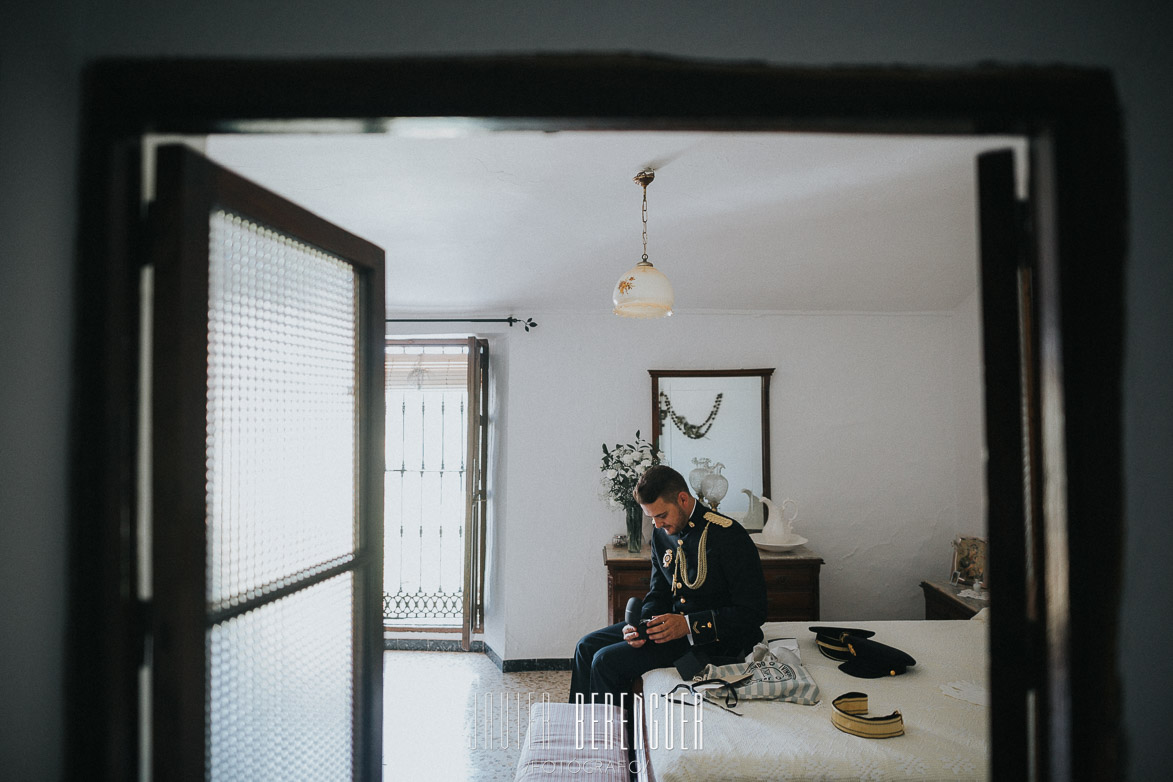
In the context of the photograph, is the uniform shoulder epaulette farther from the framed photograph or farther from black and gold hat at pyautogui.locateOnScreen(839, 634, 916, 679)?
the framed photograph

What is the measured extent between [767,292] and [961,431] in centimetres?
168

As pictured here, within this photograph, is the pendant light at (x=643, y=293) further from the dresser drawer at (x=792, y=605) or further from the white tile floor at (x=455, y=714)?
the white tile floor at (x=455, y=714)

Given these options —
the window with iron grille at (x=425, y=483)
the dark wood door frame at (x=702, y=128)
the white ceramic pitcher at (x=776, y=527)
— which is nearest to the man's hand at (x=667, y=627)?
the white ceramic pitcher at (x=776, y=527)

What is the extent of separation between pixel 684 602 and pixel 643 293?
1.45m

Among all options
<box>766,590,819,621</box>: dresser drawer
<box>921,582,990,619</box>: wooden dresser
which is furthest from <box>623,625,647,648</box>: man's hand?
<box>921,582,990,619</box>: wooden dresser

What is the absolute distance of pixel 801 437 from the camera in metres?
4.37

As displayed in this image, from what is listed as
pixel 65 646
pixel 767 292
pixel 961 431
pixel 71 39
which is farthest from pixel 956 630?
pixel 71 39

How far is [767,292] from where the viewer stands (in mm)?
4164

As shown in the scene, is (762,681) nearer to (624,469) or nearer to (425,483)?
(624,469)

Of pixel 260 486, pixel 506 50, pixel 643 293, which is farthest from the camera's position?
pixel 643 293

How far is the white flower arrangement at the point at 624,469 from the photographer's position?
161 inches

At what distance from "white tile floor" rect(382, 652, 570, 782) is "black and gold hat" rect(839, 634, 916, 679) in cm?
166

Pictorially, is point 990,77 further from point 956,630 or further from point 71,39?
point 956,630

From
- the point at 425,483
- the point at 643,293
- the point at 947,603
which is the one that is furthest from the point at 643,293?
the point at 425,483
